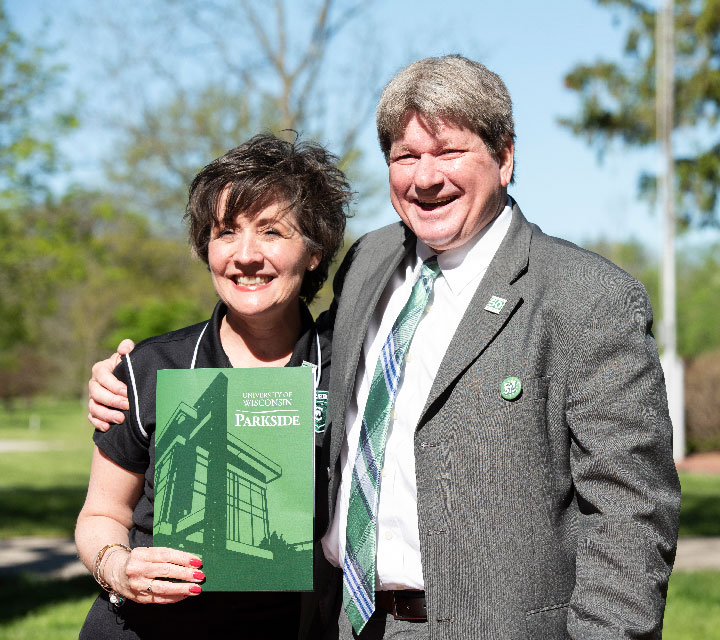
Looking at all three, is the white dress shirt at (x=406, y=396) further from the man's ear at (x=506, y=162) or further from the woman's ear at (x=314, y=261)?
the woman's ear at (x=314, y=261)

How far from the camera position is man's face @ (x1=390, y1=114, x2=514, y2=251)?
2.59 meters

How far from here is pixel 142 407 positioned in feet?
9.02

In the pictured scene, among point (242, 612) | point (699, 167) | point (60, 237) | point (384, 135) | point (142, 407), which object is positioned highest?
point (699, 167)

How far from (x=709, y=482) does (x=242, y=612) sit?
1458cm

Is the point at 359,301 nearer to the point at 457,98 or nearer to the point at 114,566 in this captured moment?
the point at 457,98

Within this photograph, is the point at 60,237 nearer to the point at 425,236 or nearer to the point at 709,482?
the point at 709,482

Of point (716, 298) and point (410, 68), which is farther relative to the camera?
point (716, 298)

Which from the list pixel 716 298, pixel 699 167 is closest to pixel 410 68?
pixel 699 167

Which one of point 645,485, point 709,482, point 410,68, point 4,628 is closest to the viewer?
point 645,485

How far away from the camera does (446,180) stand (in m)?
2.60

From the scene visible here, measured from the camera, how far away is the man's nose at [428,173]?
102 inches

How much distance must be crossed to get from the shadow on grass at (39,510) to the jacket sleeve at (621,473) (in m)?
8.50

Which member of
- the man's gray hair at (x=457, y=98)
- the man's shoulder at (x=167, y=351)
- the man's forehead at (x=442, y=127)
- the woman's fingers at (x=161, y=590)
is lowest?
the woman's fingers at (x=161, y=590)

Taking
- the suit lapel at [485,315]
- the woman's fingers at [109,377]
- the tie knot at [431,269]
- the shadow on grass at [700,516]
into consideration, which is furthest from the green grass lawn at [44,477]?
the suit lapel at [485,315]
